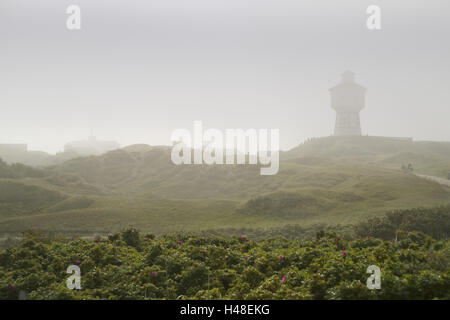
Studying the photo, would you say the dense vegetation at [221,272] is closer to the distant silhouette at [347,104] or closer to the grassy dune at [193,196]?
the grassy dune at [193,196]

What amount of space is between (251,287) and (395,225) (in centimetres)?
1295

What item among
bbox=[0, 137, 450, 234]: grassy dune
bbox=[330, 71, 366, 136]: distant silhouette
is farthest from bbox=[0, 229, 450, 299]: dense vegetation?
bbox=[330, 71, 366, 136]: distant silhouette

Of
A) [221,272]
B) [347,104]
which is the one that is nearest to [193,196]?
[221,272]

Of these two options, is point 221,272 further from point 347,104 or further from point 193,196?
point 347,104

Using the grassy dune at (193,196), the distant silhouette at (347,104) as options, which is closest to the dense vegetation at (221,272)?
the grassy dune at (193,196)

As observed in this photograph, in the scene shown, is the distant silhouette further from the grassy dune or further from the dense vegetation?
the dense vegetation

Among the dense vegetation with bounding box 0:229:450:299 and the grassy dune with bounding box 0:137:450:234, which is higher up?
the dense vegetation with bounding box 0:229:450:299

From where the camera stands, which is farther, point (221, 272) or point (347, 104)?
point (347, 104)

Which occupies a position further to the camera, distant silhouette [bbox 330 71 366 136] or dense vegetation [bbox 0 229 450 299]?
distant silhouette [bbox 330 71 366 136]

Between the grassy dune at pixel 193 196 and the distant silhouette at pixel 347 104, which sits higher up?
the distant silhouette at pixel 347 104

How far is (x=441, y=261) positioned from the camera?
8336mm

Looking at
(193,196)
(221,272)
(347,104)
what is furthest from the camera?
(347,104)

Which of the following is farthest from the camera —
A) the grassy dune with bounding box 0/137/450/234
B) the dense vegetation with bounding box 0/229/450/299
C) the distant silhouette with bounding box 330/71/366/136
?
the distant silhouette with bounding box 330/71/366/136

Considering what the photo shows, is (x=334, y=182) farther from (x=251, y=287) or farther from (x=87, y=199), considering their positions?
(x=251, y=287)
